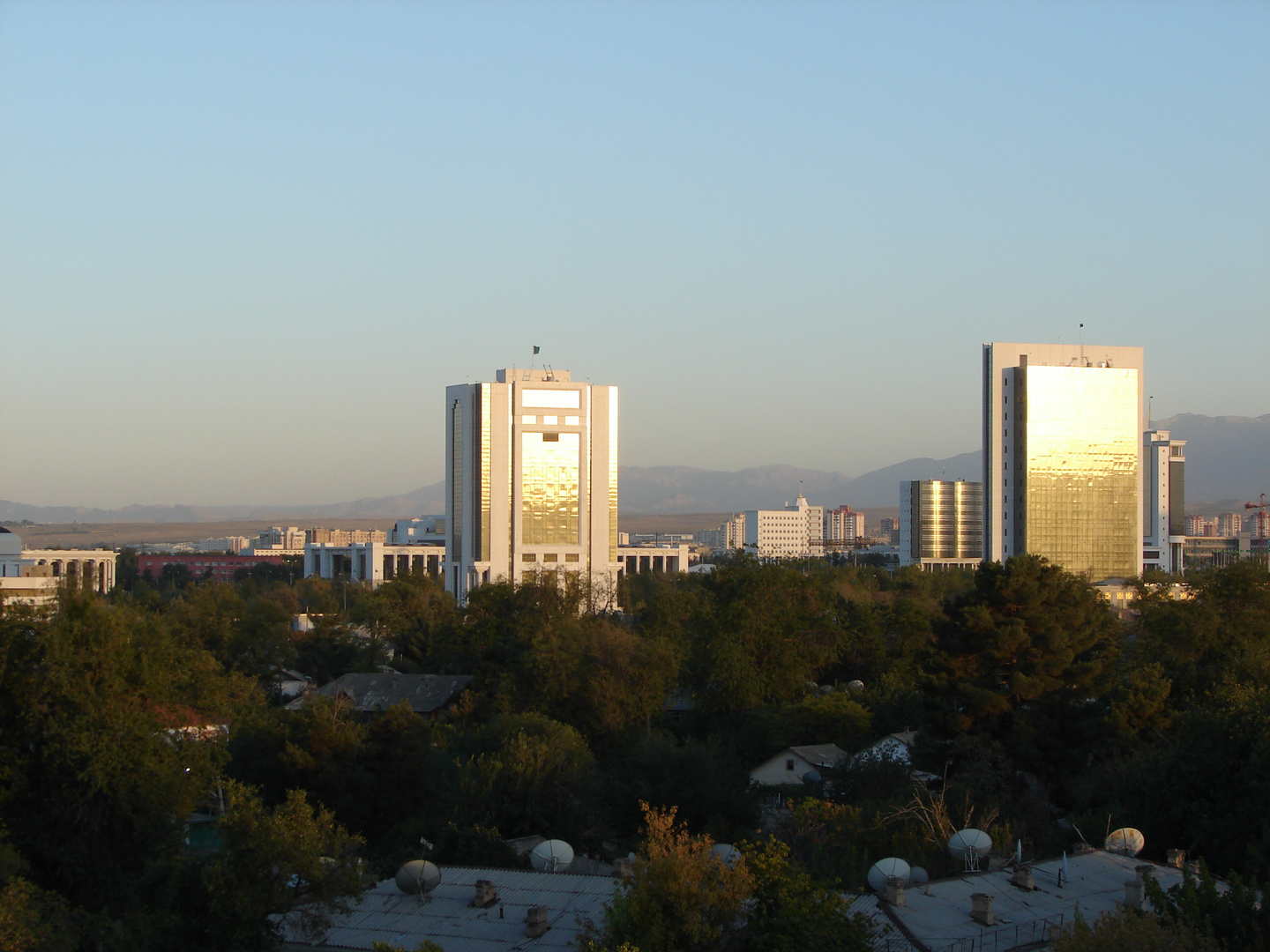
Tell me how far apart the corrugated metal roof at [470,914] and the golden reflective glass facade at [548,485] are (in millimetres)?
62618

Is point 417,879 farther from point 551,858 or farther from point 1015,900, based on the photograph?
point 1015,900

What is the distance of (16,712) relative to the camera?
17594 millimetres

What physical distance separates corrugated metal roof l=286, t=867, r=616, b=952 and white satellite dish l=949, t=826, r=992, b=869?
14.6ft

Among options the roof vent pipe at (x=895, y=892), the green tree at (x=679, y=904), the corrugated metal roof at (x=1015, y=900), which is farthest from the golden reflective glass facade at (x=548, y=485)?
the green tree at (x=679, y=904)

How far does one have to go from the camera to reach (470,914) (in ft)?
51.3

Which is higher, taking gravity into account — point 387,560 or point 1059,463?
point 1059,463

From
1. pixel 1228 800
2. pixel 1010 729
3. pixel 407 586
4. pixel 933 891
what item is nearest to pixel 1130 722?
pixel 1010 729

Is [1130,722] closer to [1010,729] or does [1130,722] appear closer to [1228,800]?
[1010,729]

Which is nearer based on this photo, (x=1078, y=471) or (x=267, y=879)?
(x=267, y=879)

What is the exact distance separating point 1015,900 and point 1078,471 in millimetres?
68153

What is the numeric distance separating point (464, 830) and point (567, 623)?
1980cm

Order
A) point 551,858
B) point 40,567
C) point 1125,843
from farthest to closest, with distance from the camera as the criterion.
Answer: point 40,567, point 551,858, point 1125,843

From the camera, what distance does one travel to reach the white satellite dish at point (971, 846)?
1622 centimetres

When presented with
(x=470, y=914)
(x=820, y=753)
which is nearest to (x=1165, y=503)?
(x=820, y=753)
